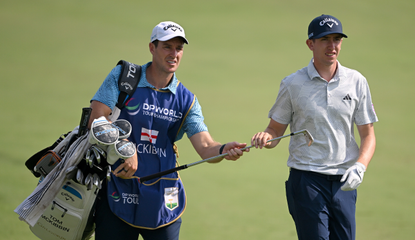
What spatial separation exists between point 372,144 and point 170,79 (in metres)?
1.38

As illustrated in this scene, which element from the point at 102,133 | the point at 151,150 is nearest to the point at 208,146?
the point at 151,150

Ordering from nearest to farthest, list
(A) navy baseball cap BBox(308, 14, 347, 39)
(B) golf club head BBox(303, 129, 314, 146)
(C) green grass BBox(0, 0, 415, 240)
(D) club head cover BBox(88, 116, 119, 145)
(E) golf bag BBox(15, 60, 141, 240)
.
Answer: (D) club head cover BBox(88, 116, 119, 145) → (E) golf bag BBox(15, 60, 141, 240) → (B) golf club head BBox(303, 129, 314, 146) → (A) navy baseball cap BBox(308, 14, 347, 39) → (C) green grass BBox(0, 0, 415, 240)

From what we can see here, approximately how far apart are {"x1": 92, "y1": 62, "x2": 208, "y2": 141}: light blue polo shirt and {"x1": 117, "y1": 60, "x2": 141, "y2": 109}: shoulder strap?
24 mm

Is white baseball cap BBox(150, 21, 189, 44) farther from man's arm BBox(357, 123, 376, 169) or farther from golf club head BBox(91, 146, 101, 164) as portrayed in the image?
man's arm BBox(357, 123, 376, 169)

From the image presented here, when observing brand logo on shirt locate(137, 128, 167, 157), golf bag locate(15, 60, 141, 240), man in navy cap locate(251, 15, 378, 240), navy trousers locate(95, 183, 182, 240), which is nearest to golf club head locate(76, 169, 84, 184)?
golf bag locate(15, 60, 141, 240)

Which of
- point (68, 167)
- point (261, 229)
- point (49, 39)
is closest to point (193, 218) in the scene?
point (261, 229)

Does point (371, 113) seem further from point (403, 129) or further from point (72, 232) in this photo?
point (403, 129)

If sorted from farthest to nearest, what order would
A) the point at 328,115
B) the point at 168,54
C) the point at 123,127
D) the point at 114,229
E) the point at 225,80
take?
the point at 225,80 < the point at 328,115 < the point at 168,54 < the point at 114,229 < the point at 123,127

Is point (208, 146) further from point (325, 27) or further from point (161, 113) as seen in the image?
point (325, 27)

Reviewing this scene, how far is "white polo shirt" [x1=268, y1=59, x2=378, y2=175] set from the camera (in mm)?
3068

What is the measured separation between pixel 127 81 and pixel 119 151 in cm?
49

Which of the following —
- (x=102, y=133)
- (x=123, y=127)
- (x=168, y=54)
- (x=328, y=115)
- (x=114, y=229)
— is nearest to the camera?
(x=102, y=133)

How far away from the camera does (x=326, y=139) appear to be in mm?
3068

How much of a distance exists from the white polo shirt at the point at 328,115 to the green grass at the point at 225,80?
7.61ft
